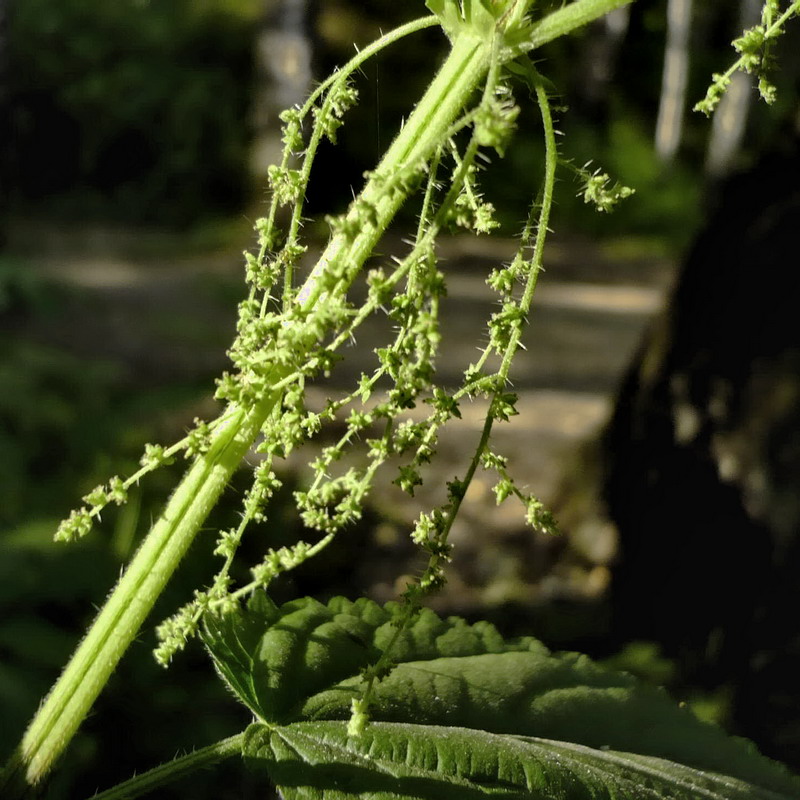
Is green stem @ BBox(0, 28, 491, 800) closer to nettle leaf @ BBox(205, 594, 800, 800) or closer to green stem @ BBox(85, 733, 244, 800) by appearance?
green stem @ BBox(85, 733, 244, 800)

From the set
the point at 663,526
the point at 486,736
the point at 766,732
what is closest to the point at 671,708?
the point at 486,736

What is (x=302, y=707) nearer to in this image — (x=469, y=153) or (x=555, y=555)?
(x=469, y=153)

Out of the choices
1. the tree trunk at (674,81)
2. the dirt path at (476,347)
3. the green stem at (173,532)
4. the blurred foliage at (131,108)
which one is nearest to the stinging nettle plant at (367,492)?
the green stem at (173,532)

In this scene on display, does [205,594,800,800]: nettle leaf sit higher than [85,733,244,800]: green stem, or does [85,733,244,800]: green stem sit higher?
[205,594,800,800]: nettle leaf

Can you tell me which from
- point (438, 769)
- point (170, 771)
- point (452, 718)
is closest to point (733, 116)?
point (452, 718)

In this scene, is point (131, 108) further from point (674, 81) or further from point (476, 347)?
point (476, 347)

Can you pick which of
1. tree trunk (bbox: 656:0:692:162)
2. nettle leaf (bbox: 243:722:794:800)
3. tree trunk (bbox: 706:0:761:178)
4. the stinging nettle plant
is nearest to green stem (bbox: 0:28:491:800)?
the stinging nettle plant

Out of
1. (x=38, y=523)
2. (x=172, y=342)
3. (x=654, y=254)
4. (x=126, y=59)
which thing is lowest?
(x=38, y=523)
